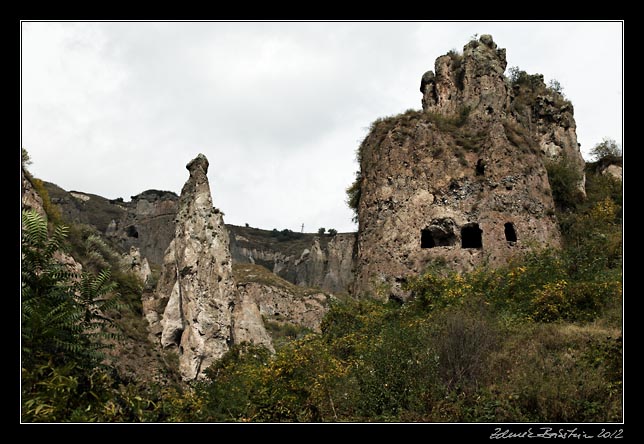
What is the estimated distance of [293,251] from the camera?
111m

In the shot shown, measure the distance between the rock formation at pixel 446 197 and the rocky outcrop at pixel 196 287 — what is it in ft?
19.7

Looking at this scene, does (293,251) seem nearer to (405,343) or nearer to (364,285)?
(364,285)

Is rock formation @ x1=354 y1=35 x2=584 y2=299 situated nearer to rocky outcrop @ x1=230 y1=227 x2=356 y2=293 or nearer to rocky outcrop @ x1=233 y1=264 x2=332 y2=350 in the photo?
rocky outcrop @ x1=233 y1=264 x2=332 y2=350

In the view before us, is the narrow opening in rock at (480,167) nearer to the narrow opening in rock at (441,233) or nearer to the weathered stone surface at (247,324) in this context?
the narrow opening in rock at (441,233)

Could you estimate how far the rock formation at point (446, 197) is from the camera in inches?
893

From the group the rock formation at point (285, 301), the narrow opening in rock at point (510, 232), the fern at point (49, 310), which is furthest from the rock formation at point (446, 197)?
the rock formation at point (285, 301)

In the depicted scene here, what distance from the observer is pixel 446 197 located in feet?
79.2

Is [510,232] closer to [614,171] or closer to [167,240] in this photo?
[614,171]

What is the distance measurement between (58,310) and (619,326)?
12311mm

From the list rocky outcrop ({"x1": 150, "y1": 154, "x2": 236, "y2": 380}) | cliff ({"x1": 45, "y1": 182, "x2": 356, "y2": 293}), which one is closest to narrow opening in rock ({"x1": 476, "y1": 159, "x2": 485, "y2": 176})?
rocky outcrop ({"x1": 150, "y1": 154, "x2": 236, "y2": 380})

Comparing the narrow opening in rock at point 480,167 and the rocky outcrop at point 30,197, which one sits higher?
the narrow opening in rock at point 480,167

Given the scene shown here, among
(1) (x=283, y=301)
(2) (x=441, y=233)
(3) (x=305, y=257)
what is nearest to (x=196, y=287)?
(2) (x=441, y=233)

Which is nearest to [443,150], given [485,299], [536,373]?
[485,299]

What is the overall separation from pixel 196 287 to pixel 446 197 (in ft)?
36.8
